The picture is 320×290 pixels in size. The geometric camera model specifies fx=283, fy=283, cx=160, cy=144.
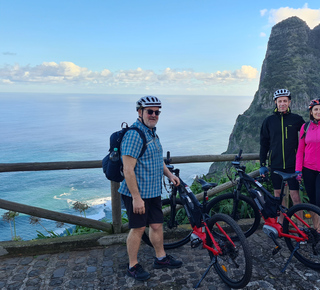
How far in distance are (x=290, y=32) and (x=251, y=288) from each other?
557 feet

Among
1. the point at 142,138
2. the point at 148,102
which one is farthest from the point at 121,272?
the point at 148,102

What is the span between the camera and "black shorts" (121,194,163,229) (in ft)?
10.8

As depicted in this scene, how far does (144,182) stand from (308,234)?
221cm

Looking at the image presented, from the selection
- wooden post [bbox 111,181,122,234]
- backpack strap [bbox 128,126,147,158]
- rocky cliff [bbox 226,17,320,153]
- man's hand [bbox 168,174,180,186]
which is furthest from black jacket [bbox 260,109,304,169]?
rocky cliff [bbox 226,17,320,153]

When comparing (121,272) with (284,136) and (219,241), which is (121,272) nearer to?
(219,241)

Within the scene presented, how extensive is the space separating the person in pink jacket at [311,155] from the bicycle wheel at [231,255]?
1405mm

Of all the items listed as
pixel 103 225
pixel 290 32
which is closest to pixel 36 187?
pixel 103 225

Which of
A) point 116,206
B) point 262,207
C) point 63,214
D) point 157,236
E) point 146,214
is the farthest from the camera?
point 116,206

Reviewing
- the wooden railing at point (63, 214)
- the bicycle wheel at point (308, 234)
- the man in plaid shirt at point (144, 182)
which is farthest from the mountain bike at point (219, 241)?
the bicycle wheel at point (308, 234)

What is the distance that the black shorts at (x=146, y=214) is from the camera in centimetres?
329

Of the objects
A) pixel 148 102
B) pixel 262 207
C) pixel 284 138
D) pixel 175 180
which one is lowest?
pixel 262 207

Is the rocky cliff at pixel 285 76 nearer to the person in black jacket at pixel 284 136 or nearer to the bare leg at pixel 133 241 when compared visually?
the person in black jacket at pixel 284 136

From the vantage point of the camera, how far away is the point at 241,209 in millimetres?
4977

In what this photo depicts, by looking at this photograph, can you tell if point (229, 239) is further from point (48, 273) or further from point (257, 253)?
point (48, 273)
